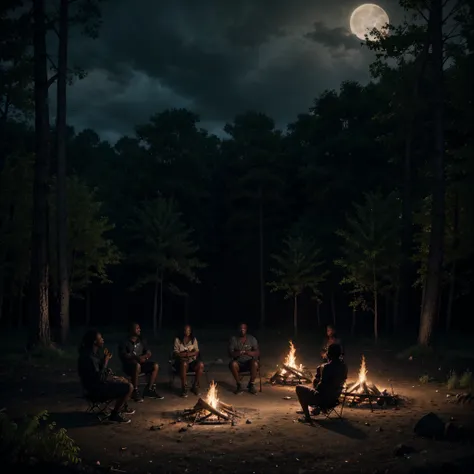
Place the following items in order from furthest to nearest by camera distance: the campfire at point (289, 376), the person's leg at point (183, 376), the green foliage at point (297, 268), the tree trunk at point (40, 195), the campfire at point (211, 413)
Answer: the green foliage at point (297, 268) → the tree trunk at point (40, 195) → the campfire at point (289, 376) → the person's leg at point (183, 376) → the campfire at point (211, 413)

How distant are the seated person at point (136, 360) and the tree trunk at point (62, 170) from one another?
802 centimetres

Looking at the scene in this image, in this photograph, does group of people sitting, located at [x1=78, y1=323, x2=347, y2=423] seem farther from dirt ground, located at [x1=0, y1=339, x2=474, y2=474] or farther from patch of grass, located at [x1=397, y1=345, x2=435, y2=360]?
patch of grass, located at [x1=397, y1=345, x2=435, y2=360]

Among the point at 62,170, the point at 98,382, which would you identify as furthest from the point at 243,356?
the point at 62,170

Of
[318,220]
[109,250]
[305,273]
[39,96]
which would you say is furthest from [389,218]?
[39,96]

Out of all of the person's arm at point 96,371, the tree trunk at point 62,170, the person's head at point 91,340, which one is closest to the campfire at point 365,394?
the person's arm at point 96,371

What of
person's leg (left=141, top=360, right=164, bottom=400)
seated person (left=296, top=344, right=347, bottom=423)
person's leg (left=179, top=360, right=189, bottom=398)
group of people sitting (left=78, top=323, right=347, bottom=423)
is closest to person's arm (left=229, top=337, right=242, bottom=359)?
group of people sitting (left=78, top=323, right=347, bottom=423)

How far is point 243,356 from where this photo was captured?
41.1 feet

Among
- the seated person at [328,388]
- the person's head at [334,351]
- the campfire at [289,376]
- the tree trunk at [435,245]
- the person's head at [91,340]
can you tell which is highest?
the tree trunk at [435,245]

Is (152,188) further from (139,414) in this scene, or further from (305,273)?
(139,414)

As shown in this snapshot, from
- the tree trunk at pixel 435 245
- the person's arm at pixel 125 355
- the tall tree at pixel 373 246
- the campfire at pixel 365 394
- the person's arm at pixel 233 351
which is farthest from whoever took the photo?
the tall tree at pixel 373 246

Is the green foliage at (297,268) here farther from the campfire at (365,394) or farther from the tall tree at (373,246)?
the campfire at (365,394)

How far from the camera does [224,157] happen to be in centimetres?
4659

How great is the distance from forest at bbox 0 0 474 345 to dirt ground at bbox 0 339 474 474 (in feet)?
24.5

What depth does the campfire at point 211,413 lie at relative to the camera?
9133 mm
